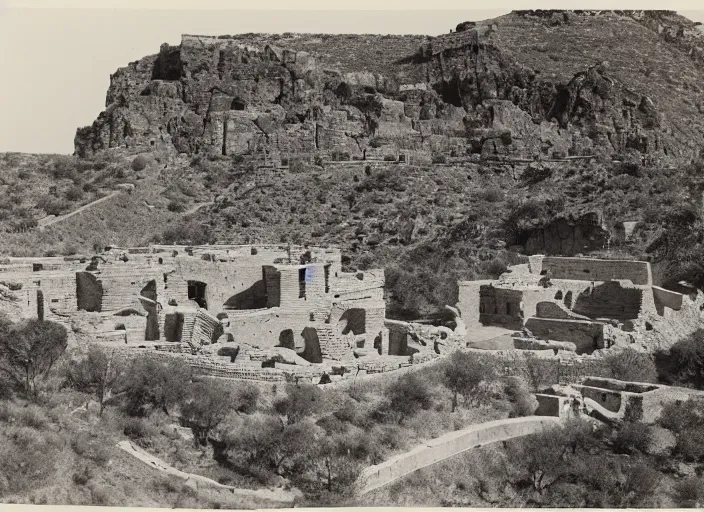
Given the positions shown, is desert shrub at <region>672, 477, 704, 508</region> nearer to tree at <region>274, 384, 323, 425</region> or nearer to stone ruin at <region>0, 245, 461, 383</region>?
stone ruin at <region>0, 245, 461, 383</region>

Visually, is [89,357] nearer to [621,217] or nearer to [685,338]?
[685,338]

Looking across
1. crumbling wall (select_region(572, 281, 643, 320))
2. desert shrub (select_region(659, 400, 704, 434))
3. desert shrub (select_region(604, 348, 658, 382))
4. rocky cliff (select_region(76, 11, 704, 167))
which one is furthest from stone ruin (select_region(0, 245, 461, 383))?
rocky cliff (select_region(76, 11, 704, 167))

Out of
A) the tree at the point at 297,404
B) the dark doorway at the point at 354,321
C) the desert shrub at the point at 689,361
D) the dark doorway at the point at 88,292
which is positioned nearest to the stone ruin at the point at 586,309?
the desert shrub at the point at 689,361

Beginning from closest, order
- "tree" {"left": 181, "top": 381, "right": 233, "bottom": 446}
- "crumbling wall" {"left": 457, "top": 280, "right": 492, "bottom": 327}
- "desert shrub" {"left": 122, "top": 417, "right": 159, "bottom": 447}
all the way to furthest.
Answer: "desert shrub" {"left": 122, "top": 417, "right": 159, "bottom": 447} < "tree" {"left": 181, "top": 381, "right": 233, "bottom": 446} < "crumbling wall" {"left": 457, "top": 280, "right": 492, "bottom": 327}

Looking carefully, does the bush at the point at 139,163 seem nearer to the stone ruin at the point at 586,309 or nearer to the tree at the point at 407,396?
the stone ruin at the point at 586,309

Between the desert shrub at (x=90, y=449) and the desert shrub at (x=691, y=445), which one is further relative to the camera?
the desert shrub at (x=691, y=445)
